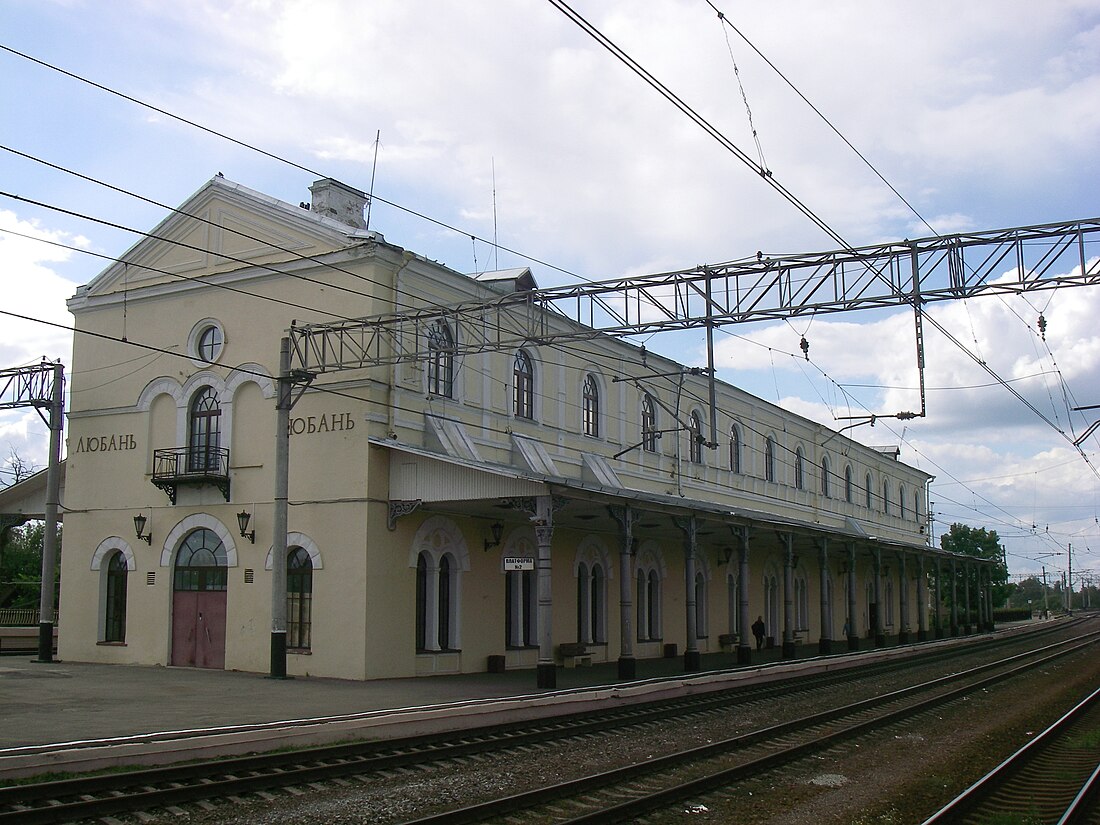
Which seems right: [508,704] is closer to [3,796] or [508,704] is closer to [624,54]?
[3,796]

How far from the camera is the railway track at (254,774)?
8.79 metres

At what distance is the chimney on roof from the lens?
25.1 m

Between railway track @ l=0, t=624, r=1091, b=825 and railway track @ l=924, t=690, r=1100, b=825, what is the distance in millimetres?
3202

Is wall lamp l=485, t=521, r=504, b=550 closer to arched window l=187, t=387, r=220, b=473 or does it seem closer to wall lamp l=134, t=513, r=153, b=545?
arched window l=187, t=387, r=220, b=473

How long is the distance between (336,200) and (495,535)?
859 cm

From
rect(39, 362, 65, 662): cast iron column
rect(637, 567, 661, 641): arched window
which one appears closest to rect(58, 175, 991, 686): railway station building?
rect(39, 362, 65, 662): cast iron column

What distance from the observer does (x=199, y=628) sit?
22.9 metres

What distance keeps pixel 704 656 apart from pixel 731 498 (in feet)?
24.4

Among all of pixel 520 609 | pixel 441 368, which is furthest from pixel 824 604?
pixel 441 368

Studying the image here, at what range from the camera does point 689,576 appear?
24.9m

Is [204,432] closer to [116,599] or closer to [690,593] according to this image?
[116,599]

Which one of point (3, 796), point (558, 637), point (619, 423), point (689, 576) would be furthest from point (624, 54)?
point (619, 423)

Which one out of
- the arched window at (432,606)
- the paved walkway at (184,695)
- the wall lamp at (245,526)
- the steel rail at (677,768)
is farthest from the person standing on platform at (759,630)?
the wall lamp at (245,526)

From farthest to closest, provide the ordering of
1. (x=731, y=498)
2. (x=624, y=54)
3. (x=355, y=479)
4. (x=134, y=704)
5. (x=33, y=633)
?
(x=731, y=498)
(x=33, y=633)
(x=355, y=479)
(x=134, y=704)
(x=624, y=54)
